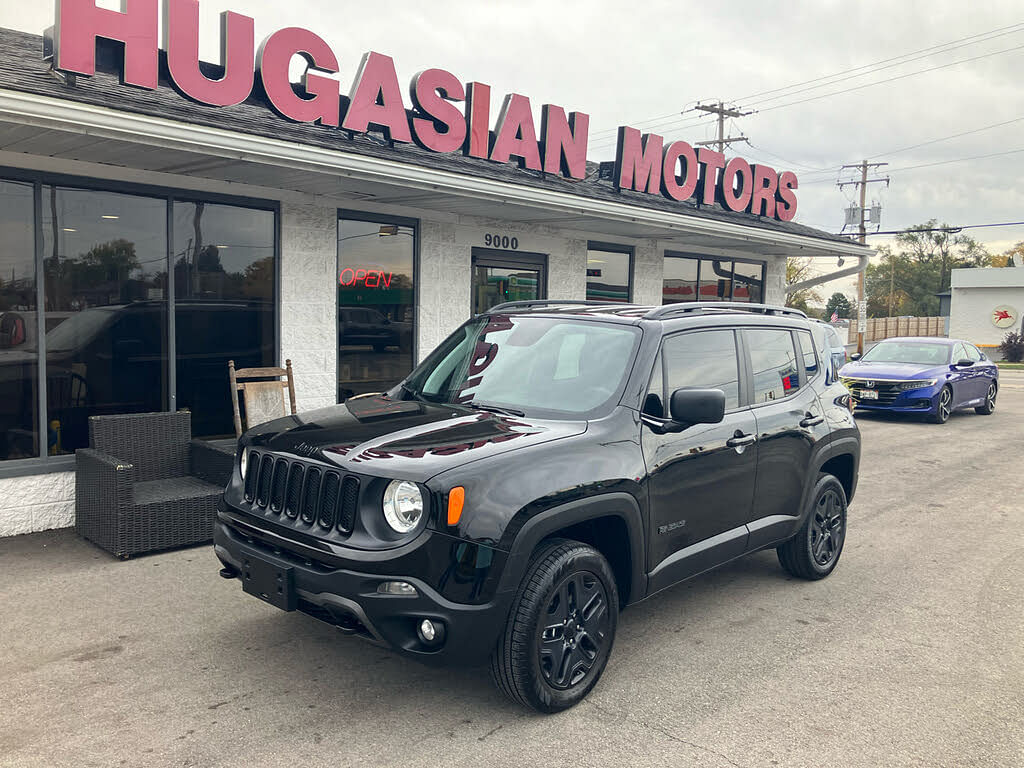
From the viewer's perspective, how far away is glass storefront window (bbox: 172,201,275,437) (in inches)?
310

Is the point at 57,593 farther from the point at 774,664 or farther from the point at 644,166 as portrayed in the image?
the point at 644,166

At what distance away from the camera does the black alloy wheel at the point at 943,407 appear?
1515cm

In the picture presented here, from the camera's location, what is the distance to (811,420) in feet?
18.3

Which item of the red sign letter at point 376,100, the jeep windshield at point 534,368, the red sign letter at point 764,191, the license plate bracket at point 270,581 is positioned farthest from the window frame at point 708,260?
the license plate bracket at point 270,581

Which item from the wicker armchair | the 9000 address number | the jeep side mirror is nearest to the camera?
the jeep side mirror

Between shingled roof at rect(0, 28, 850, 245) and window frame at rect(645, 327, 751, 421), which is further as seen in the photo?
shingled roof at rect(0, 28, 850, 245)

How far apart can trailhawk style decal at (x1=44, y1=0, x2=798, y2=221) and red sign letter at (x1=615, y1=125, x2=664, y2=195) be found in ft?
0.05

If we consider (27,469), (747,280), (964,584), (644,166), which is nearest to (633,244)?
(644,166)

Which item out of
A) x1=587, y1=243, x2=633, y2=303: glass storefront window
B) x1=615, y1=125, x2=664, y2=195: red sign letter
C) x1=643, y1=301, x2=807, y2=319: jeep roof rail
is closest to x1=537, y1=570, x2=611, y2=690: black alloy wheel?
x1=643, y1=301, x2=807, y2=319: jeep roof rail

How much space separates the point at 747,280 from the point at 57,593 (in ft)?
46.1

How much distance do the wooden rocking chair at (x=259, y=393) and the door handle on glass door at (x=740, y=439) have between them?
464cm

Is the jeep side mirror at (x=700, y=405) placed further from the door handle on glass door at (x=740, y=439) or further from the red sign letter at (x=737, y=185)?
the red sign letter at (x=737, y=185)

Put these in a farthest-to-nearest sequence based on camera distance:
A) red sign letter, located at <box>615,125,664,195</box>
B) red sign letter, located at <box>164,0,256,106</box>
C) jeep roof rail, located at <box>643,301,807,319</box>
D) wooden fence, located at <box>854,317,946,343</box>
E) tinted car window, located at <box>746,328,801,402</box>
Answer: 1. wooden fence, located at <box>854,317,946,343</box>
2. red sign letter, located at <box>615,125,664,195</box>
3. red sign letter, located at <box>164,0,256,106</box>
4. tinted car window, located at <box>746,328,801,402</box>
5. jeep roof rail, located at <box>643,301,807,319</box>

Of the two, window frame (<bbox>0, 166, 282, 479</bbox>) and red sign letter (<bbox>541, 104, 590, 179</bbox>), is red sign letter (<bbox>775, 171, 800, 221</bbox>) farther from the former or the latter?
window frame (<bbox>0, 166, 282, 479</bbox>)
